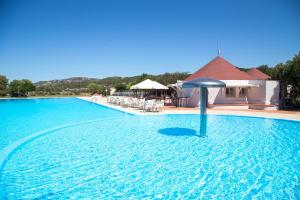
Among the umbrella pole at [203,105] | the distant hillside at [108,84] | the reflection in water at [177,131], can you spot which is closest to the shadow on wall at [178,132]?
the reflection in water at [177,131]

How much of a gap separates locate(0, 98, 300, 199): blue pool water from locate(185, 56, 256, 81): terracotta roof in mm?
12214

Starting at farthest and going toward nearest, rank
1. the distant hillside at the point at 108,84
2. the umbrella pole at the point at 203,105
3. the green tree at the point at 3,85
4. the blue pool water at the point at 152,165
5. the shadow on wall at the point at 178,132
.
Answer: the distant hillside at the point at 108,84 → the green tree at the point at 3,85 → the shadow on wall at the point at 178,132 → the umbrella pole at the point at 203,105 → the blue pool water at the point at 152,165

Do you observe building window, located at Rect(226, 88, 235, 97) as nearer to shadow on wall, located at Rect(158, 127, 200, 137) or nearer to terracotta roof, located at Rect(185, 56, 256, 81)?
terracotta roof, located at Rect(185, 56, 256, 81)

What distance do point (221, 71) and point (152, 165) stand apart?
1871 centimetres

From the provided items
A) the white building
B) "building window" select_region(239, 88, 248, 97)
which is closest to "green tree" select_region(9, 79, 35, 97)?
the white building

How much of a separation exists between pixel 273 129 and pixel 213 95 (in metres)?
10.0

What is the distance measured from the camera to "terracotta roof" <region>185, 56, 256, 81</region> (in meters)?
20.9

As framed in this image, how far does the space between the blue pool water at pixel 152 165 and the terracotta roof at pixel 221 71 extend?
12.2 metres

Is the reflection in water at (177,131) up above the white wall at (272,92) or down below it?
below

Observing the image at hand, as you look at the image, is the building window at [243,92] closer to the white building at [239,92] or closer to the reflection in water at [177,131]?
the white building at [239,92]

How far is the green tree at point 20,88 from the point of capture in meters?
45.0

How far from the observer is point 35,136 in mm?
8633

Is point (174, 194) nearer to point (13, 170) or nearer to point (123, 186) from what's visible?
point (123, 186)

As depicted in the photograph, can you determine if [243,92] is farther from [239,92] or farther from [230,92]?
[230,92]
